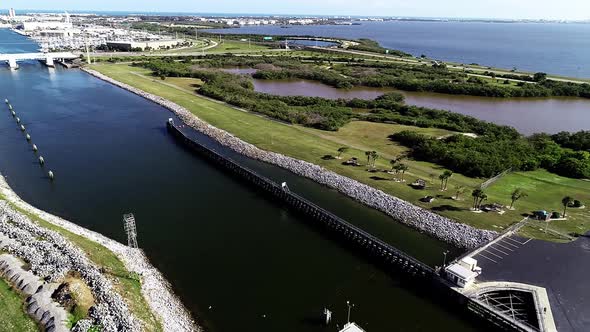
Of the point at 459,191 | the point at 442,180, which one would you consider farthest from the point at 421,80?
the point at 459,191

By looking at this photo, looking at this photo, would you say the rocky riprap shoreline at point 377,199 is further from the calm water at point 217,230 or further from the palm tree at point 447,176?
the palm tree at point 447,176

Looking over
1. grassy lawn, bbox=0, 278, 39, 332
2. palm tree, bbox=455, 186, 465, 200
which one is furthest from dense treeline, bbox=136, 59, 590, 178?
grassy lawn, bbox=0, 278, 39, 332

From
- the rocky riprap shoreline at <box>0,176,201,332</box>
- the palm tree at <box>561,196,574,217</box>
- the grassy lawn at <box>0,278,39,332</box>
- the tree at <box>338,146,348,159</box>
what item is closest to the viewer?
the grassy lawn at <box>0,278,39,332</box>

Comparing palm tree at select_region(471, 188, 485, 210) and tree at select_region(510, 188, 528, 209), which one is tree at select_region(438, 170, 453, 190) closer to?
palm tree at select_region(471, 188, 485, 210)

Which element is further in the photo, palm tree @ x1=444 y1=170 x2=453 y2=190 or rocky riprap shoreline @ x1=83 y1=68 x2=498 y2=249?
palm tree @ x1=444 y1=170 x2=453 y2=190

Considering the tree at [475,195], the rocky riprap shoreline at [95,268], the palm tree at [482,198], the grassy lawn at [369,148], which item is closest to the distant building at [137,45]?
the grassy lawn at [369,148]

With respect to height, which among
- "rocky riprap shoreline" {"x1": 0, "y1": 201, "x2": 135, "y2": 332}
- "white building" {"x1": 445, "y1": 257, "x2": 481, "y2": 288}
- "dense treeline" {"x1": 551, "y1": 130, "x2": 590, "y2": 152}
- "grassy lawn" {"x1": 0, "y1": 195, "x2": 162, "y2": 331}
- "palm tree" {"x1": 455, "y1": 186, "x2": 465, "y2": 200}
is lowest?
"grassy lawn" {"x1": 0, "y1": 195, "x2": 162, "y2": 331}

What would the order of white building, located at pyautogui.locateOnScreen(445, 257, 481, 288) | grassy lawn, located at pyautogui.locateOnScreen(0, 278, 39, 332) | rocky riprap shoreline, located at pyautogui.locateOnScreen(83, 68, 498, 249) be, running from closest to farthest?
grassy lawn, located at pyautogui.locateOnScreen(0, 278, 39, 332) → white building, located at pyautogui.locateOnScreen(445, 257, 481, 288) → rocky riprap shoreline, located at pyautogui.locateOnScreen(83, 68, 498, 249)
